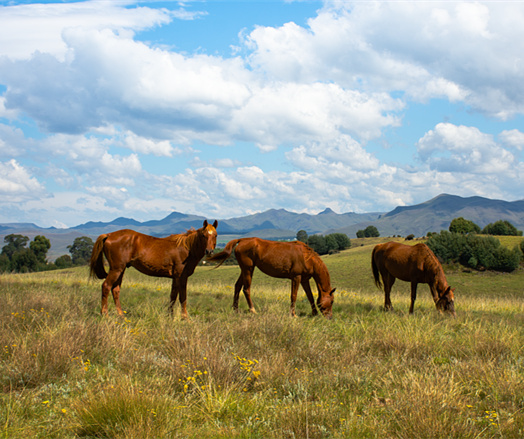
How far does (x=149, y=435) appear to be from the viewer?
426cm

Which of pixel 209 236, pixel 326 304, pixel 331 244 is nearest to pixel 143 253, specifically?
pixel 209 236

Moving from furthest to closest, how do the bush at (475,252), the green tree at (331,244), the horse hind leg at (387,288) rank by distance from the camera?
the green tree at (331,244) < the bush at (475,252) < the horse hind leg at (387,288)

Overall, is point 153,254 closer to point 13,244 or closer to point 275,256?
point 275,256

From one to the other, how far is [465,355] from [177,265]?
22.9 feet

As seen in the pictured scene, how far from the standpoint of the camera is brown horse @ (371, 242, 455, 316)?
12.3 meters

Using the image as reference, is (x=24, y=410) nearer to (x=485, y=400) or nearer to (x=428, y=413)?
(x=428, y=413)

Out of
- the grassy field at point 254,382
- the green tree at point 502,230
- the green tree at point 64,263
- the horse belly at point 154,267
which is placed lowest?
the green tree at point 64,263

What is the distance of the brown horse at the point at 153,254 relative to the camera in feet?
34.6

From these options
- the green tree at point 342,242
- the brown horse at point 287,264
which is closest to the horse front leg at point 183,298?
the brown horse at point 287,264

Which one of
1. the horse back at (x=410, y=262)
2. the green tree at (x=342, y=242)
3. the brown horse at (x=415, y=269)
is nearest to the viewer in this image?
the brown horse at (x=415, y=269)

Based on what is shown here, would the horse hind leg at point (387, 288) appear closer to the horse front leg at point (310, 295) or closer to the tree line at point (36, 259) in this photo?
the horse front leg at point (310, 295)

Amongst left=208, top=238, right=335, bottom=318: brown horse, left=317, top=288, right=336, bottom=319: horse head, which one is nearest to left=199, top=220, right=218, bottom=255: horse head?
left=208, top=238, right=335, bottom=318: brown horse

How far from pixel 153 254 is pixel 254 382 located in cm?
582

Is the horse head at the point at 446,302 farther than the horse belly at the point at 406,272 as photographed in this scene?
No
